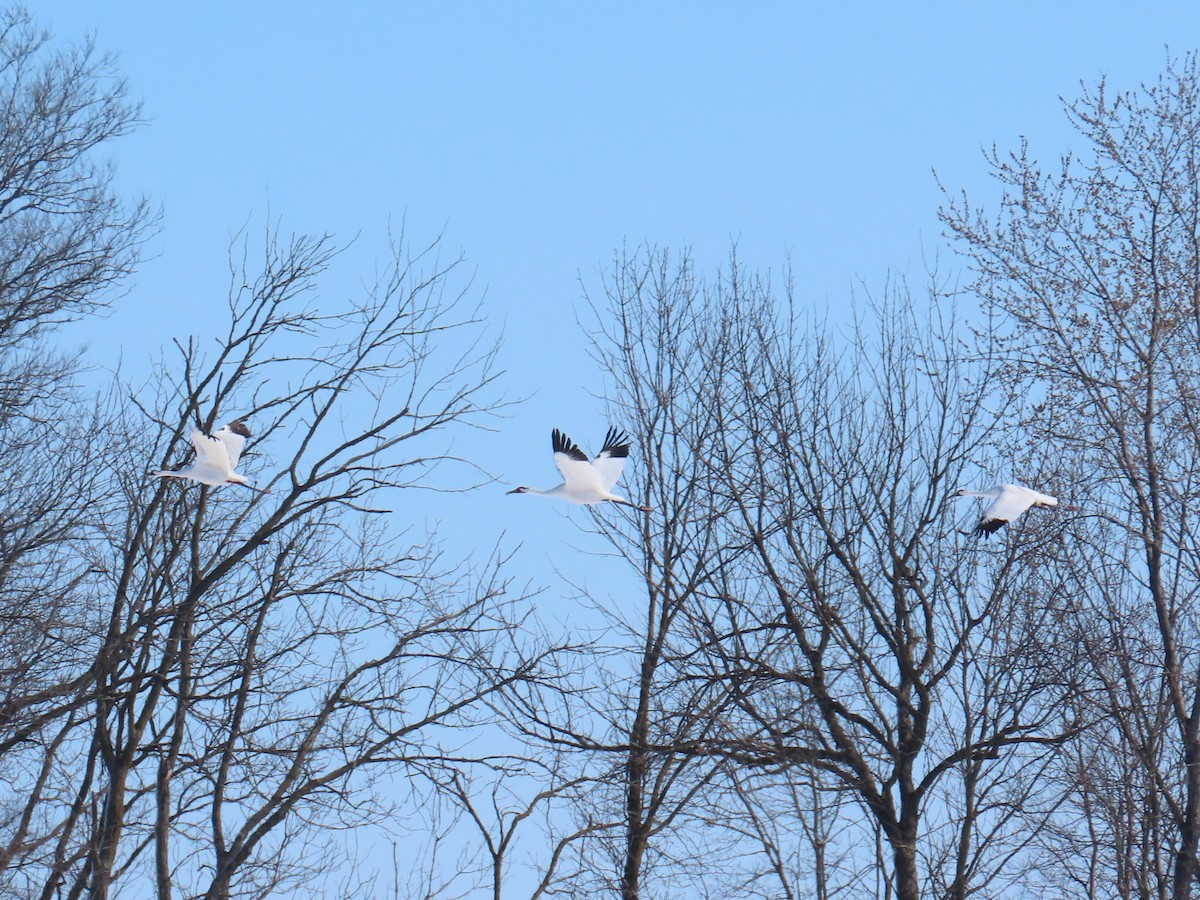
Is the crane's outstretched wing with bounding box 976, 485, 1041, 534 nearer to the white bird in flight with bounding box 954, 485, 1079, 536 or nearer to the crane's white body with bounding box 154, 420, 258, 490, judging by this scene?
the white bird in flight with bounding box 954, 485, 1079, 536

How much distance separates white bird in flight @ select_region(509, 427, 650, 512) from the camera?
13070mm

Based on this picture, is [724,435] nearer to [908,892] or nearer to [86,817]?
[908,892]

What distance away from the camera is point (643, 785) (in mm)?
14938

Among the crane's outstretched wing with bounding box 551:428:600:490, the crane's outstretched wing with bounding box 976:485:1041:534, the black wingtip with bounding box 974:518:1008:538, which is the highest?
the crane's outstretched wing with bounding box 551:428:600:490

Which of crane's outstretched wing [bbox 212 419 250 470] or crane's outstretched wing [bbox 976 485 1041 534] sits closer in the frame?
crane's outstretched wing [bbox 976 485 1041 534]

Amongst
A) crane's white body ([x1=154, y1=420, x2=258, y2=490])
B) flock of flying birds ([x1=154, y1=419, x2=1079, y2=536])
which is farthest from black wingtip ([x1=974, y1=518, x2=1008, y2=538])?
crane's white body ([x1=154, y1=420, x2=258, y2=490])

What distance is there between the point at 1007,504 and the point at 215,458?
6756 millimetres

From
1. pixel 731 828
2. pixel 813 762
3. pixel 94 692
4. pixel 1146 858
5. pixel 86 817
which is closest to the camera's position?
pixel 94 692

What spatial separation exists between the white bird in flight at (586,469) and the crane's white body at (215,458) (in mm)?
2631

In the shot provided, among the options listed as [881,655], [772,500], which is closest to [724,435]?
[772,500]

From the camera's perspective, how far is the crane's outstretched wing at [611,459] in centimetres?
1344

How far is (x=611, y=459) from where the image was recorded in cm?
1352

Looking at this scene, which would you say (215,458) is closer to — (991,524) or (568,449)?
(568,449)

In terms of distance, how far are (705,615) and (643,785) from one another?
1.77 meters
